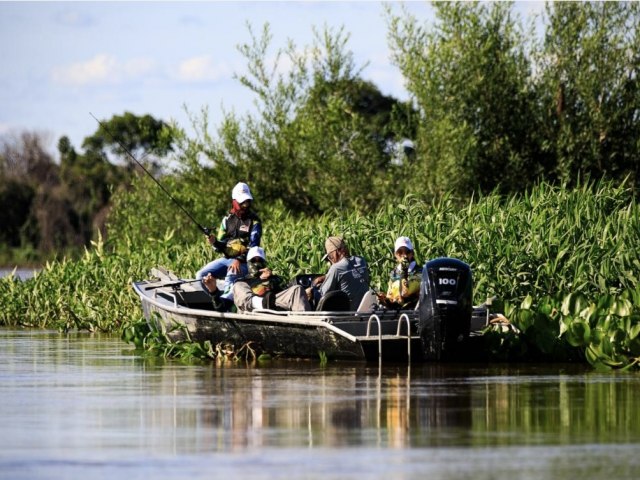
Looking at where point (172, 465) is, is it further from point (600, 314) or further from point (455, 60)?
point (455, 60)

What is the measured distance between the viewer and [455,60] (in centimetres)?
3600

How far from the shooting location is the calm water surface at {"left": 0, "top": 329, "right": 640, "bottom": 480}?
30.9 feet

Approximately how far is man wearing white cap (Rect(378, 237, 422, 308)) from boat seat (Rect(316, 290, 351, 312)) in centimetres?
58

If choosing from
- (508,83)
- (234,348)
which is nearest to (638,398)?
(234,348)

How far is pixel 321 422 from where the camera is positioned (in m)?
11.5

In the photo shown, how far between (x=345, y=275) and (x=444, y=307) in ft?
6.41

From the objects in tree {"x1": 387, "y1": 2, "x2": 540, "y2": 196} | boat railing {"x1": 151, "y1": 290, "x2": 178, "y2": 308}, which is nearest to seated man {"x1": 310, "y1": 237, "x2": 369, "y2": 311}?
boat railing {"x1": 151, "y1": 290, "x2": 178, "y2": 308}

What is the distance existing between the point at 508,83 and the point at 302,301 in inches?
777

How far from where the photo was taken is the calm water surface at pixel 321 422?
9.43m

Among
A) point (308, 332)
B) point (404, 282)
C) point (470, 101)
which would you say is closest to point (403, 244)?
point (404, 282)

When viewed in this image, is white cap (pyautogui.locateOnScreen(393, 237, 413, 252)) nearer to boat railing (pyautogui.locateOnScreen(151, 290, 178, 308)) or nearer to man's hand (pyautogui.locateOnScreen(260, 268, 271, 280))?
man's hand (pyautogui.locateOnScreen(260, 268, 271, 280))

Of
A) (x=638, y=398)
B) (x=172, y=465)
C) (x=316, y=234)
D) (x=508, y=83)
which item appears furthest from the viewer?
(x=508, y=83)

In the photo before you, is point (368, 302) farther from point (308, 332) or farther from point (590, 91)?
point (590, 91)

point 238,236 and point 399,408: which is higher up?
point 238,236
